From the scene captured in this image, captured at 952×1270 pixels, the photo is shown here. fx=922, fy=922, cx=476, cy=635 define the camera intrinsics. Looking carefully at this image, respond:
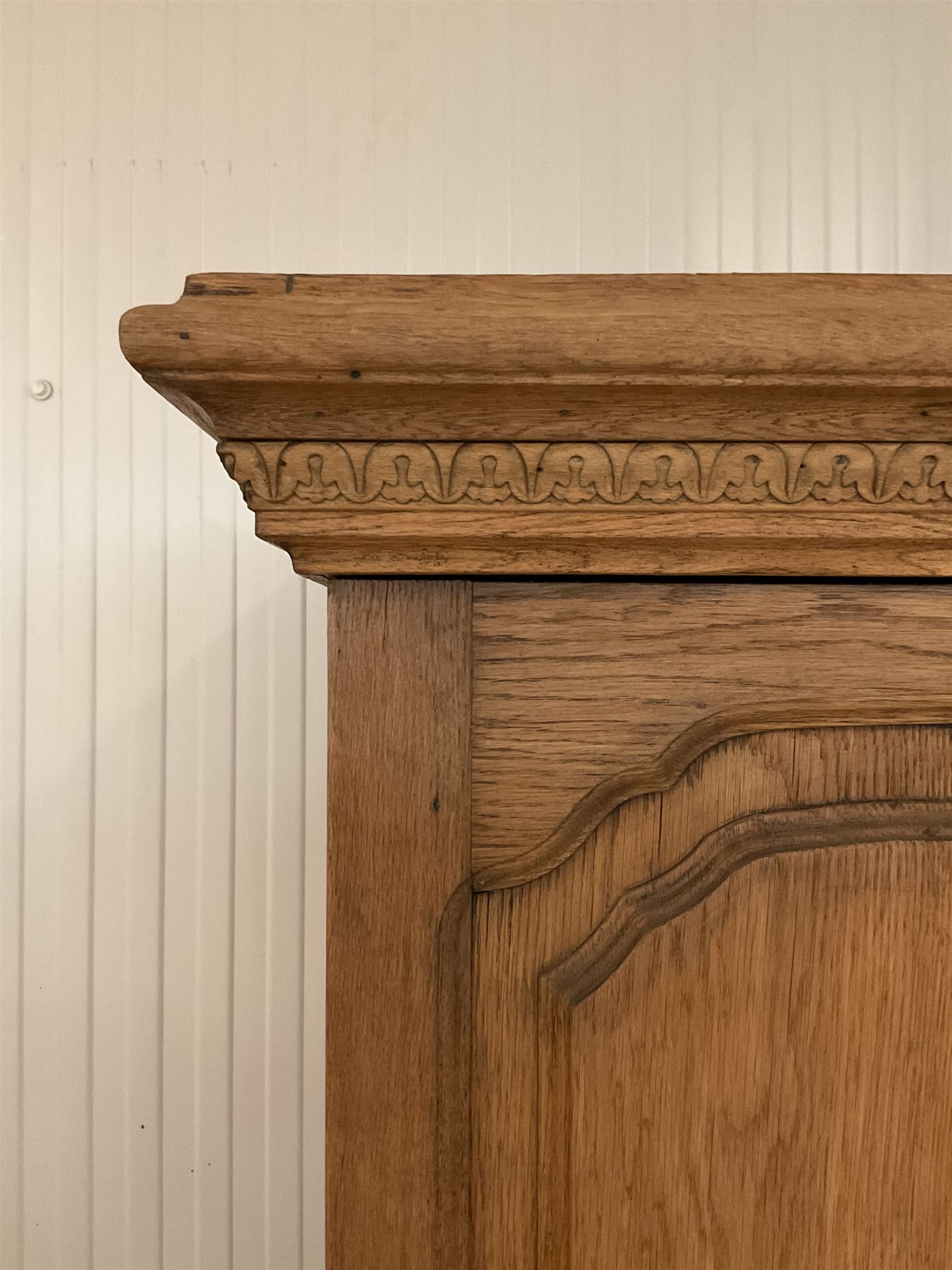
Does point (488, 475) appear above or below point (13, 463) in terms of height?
below

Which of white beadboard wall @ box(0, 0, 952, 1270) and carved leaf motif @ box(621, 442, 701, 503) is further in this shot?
white beadboard wall @ box(0, 0, 952, 1270)

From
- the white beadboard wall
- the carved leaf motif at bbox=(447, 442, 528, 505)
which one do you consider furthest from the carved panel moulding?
the white beadboard wall

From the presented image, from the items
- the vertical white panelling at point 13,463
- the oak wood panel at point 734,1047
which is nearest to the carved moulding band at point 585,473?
the oak wood panel at point 734,1047

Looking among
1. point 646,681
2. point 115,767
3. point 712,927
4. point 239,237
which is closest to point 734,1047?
point 712,927

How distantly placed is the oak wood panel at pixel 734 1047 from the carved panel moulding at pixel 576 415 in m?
0.10

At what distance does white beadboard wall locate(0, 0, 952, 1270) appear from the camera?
2.97 ft

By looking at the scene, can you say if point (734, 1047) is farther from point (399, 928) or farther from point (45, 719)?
point (45, 719)

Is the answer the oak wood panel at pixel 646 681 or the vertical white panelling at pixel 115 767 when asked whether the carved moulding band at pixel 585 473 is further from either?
the vertical white panelling at pixel 115 767

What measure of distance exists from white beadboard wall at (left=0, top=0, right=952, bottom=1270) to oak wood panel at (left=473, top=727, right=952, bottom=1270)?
0.56 metres

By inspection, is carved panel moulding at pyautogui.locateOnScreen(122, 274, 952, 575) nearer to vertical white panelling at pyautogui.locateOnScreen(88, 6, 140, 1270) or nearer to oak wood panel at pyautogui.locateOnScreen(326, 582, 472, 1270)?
oak wood panel at pyautogui.locateOnScreen(326, 582, 472, 1270)

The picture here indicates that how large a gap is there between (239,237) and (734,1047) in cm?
85

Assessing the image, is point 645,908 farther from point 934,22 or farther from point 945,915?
point 934,22

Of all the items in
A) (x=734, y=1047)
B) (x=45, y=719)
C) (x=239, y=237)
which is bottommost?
(x=734, y=1047)

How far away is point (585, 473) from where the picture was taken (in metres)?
0.34
